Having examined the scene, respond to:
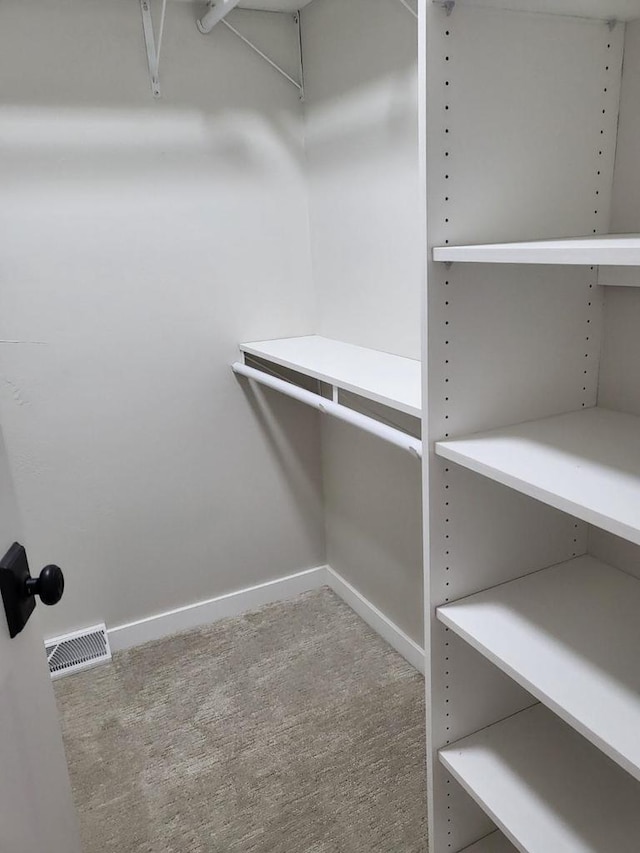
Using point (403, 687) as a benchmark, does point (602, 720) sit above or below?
above

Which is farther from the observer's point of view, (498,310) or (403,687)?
(403,687)

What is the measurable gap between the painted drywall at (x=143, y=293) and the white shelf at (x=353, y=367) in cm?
21

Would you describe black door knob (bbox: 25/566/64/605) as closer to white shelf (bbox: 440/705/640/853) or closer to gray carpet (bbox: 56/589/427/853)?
white shelf (bbox: 440/705/640/853)

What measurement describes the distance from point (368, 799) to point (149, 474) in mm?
1297

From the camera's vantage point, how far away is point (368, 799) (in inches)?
66.6

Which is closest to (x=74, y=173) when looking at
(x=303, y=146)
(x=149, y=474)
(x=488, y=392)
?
(x=303, y=146)

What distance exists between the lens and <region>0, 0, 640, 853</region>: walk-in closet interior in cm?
104

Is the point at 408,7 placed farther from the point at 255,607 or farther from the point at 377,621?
the point at 255,607

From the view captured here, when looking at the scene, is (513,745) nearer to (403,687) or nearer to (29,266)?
(403,687)

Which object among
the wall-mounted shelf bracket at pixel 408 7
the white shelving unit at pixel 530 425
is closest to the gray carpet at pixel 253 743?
the white shelving unit at pixel 530 425

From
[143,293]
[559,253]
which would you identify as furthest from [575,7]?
[143,293]

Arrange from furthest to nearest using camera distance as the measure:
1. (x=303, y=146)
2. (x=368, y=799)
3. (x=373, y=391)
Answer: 1. (x=303, y=146)
2. (x=368, y=799)
3. (x=373, y=391)

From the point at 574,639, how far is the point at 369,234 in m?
1.42

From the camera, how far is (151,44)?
2.03m
